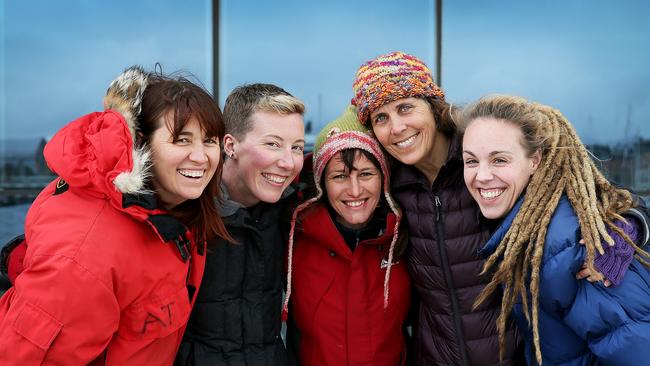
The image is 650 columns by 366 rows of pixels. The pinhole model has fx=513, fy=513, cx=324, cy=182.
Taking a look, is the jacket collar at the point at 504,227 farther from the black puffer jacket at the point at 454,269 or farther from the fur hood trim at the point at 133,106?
the fur hood trim at the point at 133,106

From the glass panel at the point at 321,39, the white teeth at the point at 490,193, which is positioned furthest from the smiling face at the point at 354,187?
the glass panel at the point at 321,39

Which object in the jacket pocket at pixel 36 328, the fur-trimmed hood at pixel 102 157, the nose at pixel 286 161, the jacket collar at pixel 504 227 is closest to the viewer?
the jacket pocket at pixel 36 328

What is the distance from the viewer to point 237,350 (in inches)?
80.0

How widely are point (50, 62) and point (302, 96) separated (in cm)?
246

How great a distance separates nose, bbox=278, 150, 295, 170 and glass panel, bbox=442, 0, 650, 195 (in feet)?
10.6

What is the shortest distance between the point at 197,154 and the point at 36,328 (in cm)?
69

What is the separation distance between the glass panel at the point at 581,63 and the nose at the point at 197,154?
3.75 m

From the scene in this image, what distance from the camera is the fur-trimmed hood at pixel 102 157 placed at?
1447 millimetres

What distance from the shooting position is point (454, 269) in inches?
81.5

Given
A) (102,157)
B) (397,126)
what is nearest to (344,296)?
(397,126)

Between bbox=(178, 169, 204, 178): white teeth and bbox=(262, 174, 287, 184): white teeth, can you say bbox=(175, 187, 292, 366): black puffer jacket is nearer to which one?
bbox=(262, 174, 287, 184): white teeth

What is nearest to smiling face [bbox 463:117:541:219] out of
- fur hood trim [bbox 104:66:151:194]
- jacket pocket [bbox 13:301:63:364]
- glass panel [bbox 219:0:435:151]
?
fur hood trim [bbox 104:66:151:194]

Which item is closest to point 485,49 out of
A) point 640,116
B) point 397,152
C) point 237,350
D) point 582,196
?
point 640,116

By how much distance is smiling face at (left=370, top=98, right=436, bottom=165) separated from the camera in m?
2.19
